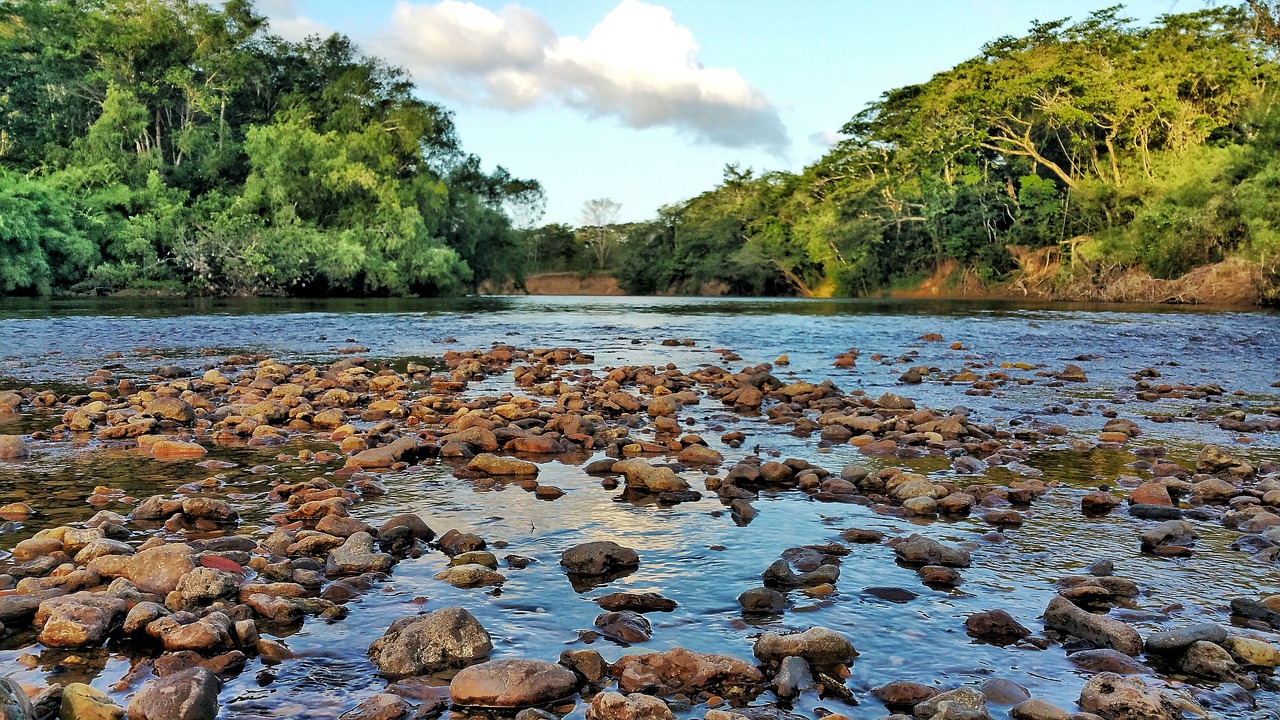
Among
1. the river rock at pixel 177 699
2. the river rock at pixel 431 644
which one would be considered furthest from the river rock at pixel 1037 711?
the river rock at pixel 177 699

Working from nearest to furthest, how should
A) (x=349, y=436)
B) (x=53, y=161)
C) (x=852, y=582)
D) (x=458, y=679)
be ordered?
1. (x=458, y=679)
2. (x=852, y=582)
3. (x=349, y=436)
4. (x=53, y=161)

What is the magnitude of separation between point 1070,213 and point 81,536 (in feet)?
176

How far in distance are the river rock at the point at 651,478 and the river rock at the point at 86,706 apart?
3.77 meters

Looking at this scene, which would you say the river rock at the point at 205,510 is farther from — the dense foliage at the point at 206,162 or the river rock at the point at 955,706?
the dense foliage at the point at 206,162

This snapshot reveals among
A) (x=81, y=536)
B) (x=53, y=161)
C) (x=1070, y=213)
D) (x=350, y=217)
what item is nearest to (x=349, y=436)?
(x=81, y=536)

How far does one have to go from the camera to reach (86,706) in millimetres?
2896

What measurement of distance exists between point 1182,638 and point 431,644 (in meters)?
2.86

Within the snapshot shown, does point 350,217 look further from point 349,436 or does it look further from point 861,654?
point 861,654

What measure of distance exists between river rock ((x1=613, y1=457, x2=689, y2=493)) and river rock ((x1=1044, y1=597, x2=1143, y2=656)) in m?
2.81

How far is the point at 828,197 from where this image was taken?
72375mm

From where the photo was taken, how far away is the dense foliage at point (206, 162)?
41.1 m

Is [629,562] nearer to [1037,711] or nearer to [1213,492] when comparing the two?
[1037,711]

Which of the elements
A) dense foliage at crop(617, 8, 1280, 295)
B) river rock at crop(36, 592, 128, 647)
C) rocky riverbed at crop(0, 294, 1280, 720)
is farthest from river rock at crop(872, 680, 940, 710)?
dense foliage at crop(617, 8, 1280, 295)

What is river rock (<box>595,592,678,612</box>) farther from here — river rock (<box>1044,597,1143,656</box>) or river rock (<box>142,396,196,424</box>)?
river rock (<box>142,396,196,424</box>)
